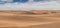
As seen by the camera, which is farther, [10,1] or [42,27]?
[10,1]

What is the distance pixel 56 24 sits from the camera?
17.2 inches

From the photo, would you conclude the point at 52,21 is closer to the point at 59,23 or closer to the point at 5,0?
the point at 59,23

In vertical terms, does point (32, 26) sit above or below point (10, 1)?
below

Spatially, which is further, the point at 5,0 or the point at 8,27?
the point at 5,0

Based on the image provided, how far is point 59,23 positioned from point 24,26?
0.14 metres

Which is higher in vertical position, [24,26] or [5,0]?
[5,0]

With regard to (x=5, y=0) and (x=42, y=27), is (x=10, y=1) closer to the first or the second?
(x=5, y=0)

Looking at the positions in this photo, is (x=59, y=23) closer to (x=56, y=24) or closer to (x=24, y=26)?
(x=56, y=24)

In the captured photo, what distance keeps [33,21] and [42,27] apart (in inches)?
2.6

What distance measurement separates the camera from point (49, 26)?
420 millimetres

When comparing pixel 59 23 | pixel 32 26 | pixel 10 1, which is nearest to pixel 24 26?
pixel 32 26

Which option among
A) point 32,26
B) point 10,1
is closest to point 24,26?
point 32,26

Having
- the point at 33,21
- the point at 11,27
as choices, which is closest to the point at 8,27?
the point at 11,27

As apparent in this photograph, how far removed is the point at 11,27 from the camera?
1.36ft
